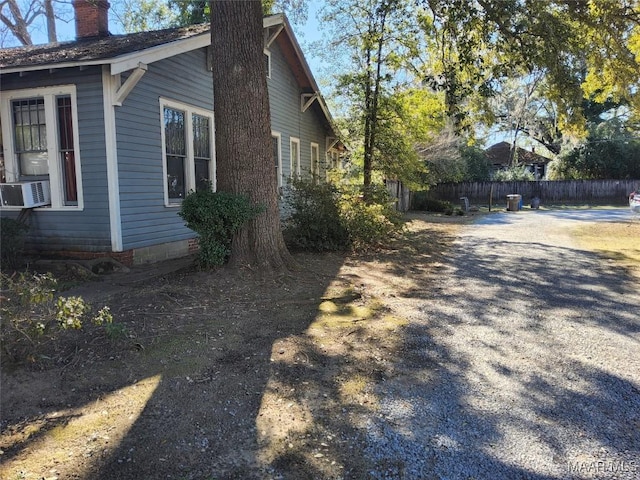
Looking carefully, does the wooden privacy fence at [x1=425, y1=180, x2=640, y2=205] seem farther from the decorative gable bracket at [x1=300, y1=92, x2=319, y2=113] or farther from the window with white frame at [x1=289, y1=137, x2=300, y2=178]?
the window with white frame at [x1=289, y1=137, x2=300, y2=178]

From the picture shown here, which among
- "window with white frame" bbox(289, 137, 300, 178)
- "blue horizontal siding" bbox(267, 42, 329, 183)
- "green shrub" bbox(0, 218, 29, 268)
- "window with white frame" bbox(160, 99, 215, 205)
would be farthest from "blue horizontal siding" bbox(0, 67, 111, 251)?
"window with white frame" bbox(289, 137, 300, 178)

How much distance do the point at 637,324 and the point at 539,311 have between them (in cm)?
→ 98

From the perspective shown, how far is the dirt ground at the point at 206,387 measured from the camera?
104 inches

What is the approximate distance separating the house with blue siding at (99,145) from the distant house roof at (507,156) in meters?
42.4

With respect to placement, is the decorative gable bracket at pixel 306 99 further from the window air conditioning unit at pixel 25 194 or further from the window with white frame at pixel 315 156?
the window air conditioning unit at pixel 25 194

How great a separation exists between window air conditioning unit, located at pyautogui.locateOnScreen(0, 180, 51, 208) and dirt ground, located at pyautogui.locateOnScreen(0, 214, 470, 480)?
2.70 m

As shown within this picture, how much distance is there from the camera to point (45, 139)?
315 inches

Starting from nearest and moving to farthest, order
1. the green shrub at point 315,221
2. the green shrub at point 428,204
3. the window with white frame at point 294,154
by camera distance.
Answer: the green shrub at point 315,221 → the window with white frame at point 294,154 → the green shrub at point 428,204

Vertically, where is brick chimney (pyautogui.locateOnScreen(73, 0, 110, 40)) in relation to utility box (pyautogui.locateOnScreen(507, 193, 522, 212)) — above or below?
above

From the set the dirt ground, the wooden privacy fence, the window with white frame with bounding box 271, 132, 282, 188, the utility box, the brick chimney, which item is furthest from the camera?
the wooden privacy fence

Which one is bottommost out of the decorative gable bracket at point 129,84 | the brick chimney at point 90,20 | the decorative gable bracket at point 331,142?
the decorative gable bracket at point 129,84

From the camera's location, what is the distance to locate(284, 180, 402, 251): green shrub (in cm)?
965

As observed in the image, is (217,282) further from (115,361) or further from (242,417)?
(242,417)

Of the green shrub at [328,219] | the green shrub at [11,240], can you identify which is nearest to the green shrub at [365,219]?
the green shrub at [328,219]
